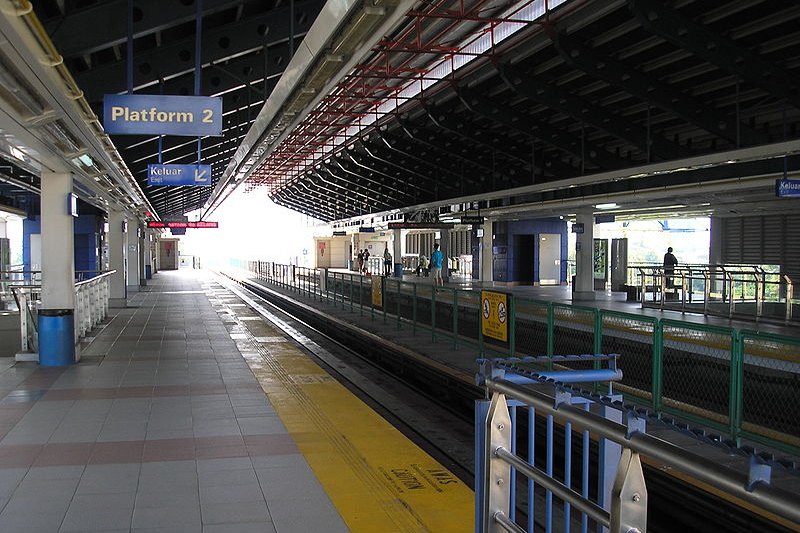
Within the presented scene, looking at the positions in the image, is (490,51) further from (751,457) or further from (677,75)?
(751,457)

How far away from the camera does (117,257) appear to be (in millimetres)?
24281

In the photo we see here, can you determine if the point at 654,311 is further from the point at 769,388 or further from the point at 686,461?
the point at 686,461

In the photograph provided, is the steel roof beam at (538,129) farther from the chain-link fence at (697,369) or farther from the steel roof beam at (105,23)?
the chain-link fence at (697,369)

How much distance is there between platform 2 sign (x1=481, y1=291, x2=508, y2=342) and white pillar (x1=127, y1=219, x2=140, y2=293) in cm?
2468

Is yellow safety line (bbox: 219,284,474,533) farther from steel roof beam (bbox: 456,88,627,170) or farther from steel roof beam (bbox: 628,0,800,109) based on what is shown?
steel roof beam (bbox: 456,88,627,170)

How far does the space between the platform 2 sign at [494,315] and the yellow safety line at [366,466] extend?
2.90 m

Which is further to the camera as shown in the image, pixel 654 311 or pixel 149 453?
pixel 654 311

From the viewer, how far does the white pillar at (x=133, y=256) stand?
34094 millimetres

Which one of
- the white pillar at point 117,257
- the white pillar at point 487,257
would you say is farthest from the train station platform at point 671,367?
the white pillar at point 487,257

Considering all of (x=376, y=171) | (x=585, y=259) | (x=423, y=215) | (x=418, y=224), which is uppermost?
(x=376, y=171)

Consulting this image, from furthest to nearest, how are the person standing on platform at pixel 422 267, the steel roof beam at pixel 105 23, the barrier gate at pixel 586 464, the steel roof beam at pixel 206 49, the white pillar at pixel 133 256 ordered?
the person standing on platform at pixel 422 267 < the white pillar at pixel 133 256 < the steel roof beam at pixel 206 49 < the steel roof beam at pixel 105 23 < the barrier gate at pixel 586 464

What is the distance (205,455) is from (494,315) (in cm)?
638

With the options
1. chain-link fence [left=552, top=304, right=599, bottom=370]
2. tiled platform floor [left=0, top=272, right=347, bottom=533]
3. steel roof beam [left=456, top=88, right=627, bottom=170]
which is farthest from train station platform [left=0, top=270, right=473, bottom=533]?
steel roof beam [left=456, top=88, right=627, bottom=170]

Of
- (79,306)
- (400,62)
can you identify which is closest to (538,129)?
(400,62)
